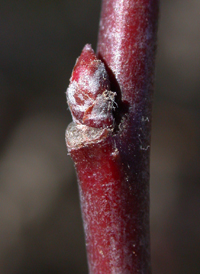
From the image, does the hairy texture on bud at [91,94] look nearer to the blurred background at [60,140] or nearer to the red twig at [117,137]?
the red twig at [117,137]

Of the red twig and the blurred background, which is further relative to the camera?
the blurred background

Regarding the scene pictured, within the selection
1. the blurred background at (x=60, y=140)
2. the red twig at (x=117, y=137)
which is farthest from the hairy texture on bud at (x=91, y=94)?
the blurred background at (x=60, y=140)

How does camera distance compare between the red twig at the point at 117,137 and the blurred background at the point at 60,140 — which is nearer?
the red twig at the point at 117,137

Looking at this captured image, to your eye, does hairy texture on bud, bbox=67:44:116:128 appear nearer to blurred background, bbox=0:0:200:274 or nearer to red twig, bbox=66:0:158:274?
red twig, bbox=66:0:158:274

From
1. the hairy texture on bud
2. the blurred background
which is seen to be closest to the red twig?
the hairy texture on bud

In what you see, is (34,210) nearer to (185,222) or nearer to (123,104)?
(185,222)

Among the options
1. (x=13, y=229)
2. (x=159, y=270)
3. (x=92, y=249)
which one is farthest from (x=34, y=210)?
(x=92, y=249)

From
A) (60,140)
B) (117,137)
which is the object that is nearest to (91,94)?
(117,137)
